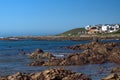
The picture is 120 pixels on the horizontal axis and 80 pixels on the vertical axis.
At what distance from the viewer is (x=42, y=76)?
29.0m

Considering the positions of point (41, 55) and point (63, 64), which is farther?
point (41, 55)

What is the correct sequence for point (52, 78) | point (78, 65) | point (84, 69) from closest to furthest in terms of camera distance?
point (52, 78)
point (84, 69)
point (78, 65)

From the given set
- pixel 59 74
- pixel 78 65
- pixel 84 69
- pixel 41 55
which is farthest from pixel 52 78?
pixel 41 55

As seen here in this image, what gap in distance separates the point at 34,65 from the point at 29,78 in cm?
1658

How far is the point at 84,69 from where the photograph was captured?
40469mm

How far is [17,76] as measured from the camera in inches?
1123

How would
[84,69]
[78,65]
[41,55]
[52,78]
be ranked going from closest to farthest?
[52,78]
[84,69]
[78,65]
[41,55]

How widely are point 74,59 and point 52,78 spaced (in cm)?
1924

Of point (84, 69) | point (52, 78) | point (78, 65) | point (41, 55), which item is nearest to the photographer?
point (52, 78)

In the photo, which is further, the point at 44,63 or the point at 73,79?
the point at 44,63

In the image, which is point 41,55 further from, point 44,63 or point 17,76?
point 17,76

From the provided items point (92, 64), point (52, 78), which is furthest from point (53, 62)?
point (52, 78)

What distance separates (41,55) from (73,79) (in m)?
31.3

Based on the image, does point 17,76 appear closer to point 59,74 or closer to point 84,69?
point 59,74
